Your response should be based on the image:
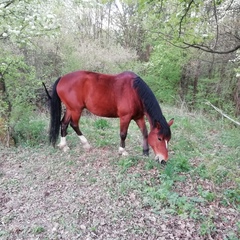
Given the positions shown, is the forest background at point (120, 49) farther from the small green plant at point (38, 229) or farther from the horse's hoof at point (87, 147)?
the small green plant at point (38, 229)

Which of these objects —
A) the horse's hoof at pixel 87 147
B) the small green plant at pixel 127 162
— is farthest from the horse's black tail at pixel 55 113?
the small green plant at pixel 127 162

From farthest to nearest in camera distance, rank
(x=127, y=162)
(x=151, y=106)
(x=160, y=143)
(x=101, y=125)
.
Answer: (x=101, y=125)
(x=127, y=162)
(x=151, y=106)
(x=160, y=143)

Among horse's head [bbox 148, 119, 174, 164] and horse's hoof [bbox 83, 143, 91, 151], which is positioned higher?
horse's head [bbox 148, 119, 174, 164]

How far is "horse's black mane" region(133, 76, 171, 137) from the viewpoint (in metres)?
3.45

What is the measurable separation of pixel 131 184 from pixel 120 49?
10.6 metres

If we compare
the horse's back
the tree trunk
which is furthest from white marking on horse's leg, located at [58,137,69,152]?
the tree trunk

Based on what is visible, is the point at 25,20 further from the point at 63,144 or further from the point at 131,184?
the point at 131,184

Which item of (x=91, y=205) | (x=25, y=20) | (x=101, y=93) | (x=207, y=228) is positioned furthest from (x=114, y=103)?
(x=207, y=228)

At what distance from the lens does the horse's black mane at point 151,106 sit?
345 centimetres

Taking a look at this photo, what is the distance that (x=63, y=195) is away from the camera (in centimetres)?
324

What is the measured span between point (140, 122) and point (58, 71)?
7322 mm

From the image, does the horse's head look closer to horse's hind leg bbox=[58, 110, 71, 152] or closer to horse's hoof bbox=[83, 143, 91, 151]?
horse's hoof bbox=[83, 143, 91, 151]

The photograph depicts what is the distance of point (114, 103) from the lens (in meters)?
4.10

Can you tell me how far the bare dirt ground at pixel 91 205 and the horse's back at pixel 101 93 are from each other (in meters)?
0.90
